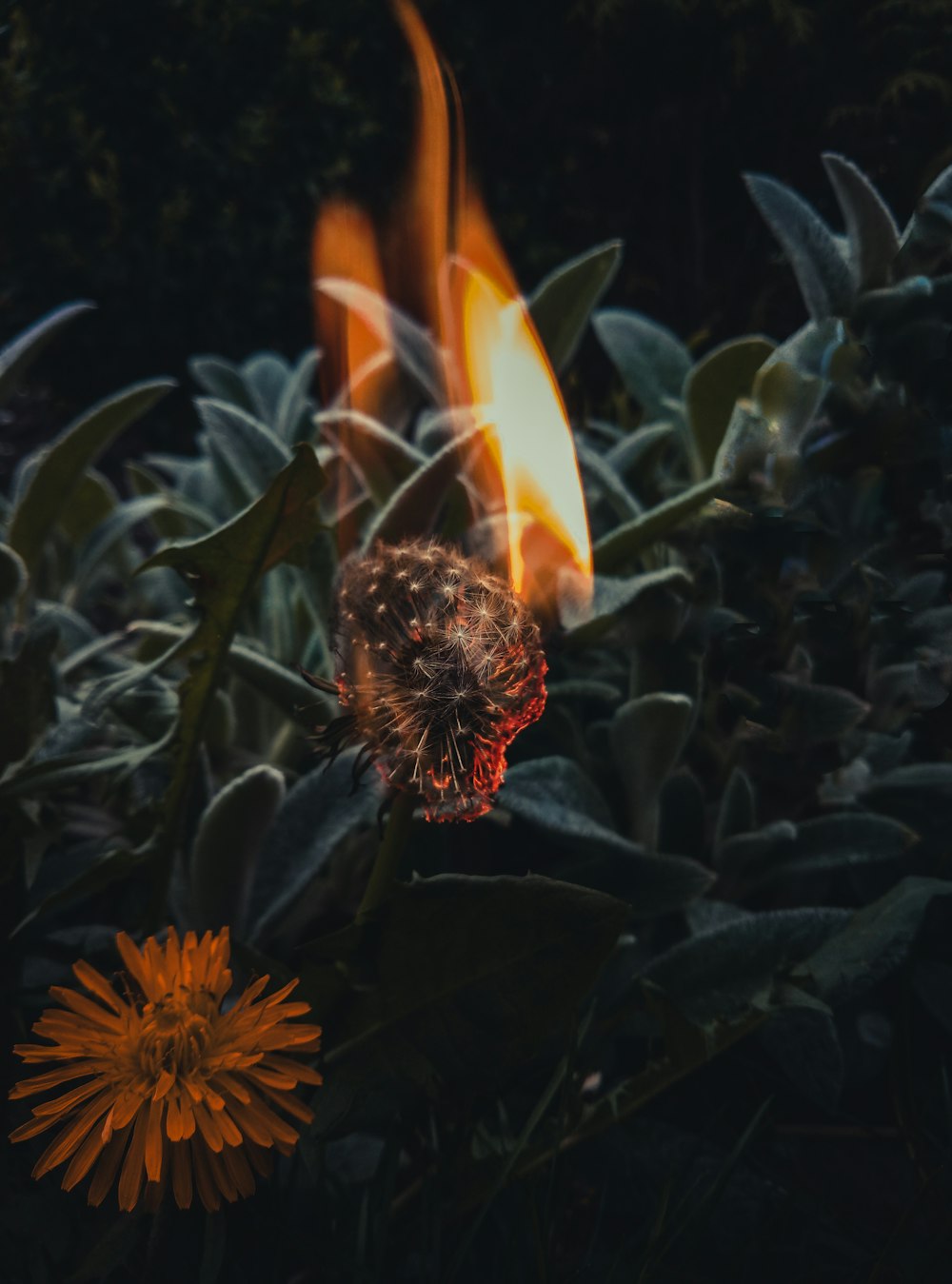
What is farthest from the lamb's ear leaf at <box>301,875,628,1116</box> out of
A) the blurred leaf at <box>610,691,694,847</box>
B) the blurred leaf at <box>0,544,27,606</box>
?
the blurred leaf at <box>0,544,27,606</box>

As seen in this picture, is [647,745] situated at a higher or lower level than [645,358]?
lower

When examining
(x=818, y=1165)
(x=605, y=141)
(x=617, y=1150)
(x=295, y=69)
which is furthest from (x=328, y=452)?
(x=295, y=69)

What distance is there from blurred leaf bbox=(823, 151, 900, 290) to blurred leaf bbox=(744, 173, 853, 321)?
0.02 m

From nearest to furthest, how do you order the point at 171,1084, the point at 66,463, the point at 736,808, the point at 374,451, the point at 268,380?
1. the point at 171,1084
2. the point at 736,808
3. the point at 66,463
4. the point at 374,451
5. the point at 268,380

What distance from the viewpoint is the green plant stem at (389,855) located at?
0.83 meters

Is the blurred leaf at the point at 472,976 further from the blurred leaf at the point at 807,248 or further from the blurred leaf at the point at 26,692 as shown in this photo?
the blurred leaf at the point at 807,248

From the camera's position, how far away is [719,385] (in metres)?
1.54

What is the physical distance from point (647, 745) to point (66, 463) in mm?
893

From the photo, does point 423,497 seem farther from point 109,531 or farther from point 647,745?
point 109,531

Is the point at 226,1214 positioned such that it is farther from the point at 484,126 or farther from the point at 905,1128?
the point at 484,126

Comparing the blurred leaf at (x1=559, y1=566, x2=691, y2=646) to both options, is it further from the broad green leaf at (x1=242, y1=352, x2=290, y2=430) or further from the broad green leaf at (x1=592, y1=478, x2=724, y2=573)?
the broad green leaf at (x1=242, y1=352, x2=290, y2=430)

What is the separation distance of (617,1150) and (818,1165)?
0.26 m

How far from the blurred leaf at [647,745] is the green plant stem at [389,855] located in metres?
0.47

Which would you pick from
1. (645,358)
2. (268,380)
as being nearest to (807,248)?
(645,358)
